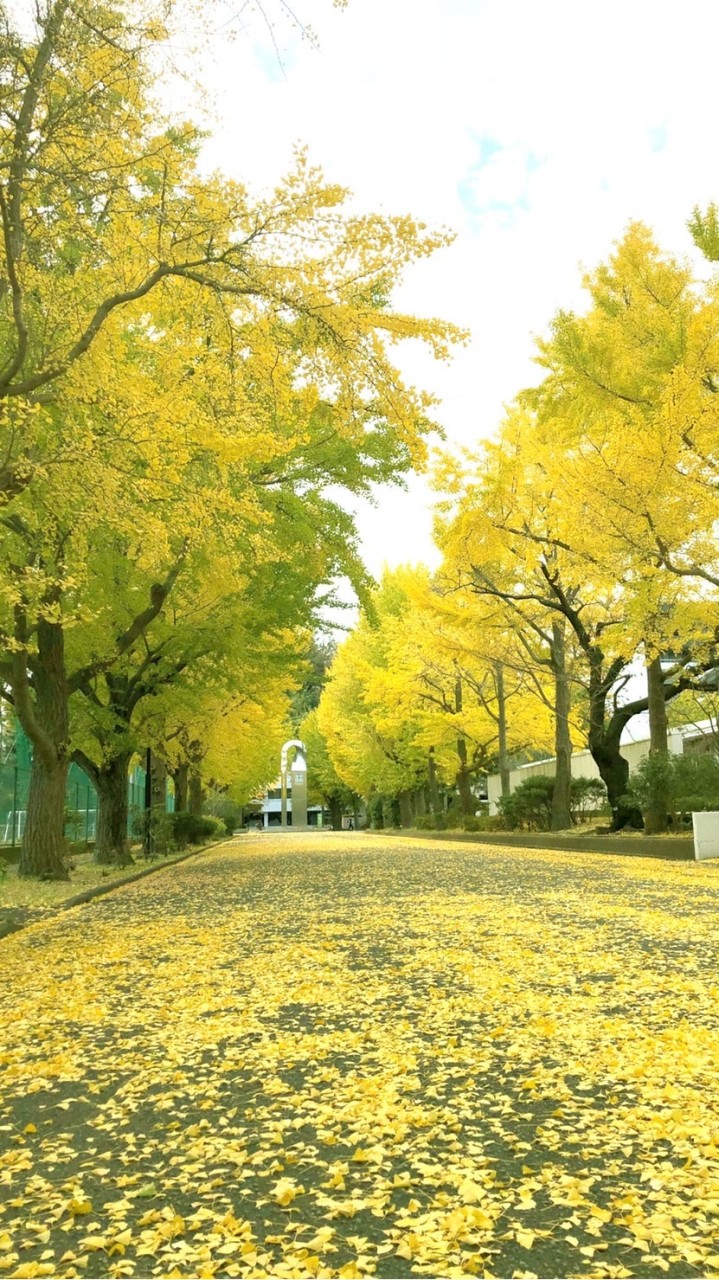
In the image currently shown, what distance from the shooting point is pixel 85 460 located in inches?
304

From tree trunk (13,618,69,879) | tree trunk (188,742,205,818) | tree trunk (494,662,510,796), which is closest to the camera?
tree trunk (13,618,69,879)

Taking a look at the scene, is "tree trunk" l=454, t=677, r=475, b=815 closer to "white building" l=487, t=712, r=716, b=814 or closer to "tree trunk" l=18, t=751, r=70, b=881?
"white building" l=487, t=712, r=716, b=814

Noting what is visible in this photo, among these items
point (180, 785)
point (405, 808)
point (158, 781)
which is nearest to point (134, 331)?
point (158, 781)

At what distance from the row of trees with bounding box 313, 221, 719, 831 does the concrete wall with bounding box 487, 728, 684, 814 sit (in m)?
1.59

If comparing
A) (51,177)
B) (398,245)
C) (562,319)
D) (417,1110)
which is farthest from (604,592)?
(417,1110)

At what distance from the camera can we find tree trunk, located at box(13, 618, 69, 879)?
12.9 metres

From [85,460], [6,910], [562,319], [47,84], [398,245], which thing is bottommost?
[6,910]

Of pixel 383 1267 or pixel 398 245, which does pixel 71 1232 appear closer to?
pixel 383 1267

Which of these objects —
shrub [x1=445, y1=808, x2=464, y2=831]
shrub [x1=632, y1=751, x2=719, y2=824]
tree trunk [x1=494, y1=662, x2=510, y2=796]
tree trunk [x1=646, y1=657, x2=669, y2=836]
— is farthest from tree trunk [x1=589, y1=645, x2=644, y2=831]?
shrub [x1=445, y1=808, x2=464, y2=831]

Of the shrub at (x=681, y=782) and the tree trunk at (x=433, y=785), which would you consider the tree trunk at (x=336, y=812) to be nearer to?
the tree trunk at (x=433, y=785)

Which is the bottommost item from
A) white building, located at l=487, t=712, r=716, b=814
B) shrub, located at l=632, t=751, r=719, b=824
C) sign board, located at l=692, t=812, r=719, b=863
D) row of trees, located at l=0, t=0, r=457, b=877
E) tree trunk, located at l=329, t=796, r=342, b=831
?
tree trunk, located at l=329, t=796, r=342, b=831

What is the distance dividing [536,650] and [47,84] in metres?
18.5

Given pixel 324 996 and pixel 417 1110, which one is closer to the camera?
pixel 417 1110

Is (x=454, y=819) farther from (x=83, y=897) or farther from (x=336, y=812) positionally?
(x=336, y=812)
